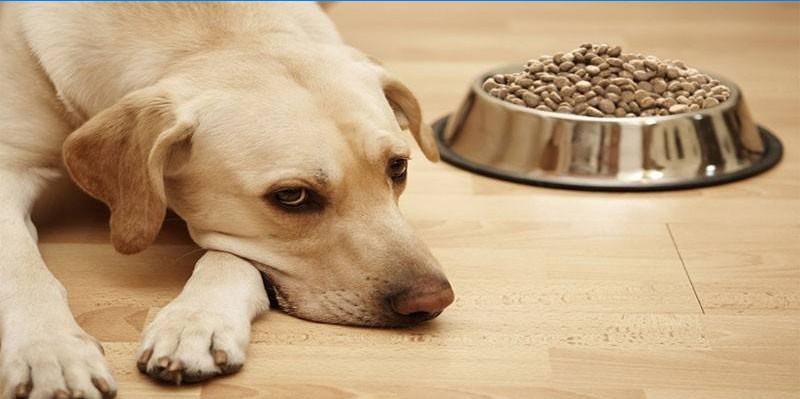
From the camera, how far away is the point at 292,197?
200cm

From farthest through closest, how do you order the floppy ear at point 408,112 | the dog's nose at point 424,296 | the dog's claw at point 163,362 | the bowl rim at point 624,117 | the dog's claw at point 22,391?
the bowl rim at point 624,117
the floppy ear at point 408,112
the dog's nose at point 424,296
the dog's claw at point 163,362
the dog's claw at point 22,391

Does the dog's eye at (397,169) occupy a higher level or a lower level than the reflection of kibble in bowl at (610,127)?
higher

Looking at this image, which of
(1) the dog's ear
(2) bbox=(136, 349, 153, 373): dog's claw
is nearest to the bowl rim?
(1) the dog's ear

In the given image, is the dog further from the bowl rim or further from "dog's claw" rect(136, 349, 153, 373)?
the bowl rim

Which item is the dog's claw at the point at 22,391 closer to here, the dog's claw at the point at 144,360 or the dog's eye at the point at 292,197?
the dog's claw at the point at 144,360

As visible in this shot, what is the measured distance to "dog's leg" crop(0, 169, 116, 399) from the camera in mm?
1693

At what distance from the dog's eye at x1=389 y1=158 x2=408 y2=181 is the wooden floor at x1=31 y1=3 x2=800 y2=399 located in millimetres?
271

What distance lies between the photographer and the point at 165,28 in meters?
2.26

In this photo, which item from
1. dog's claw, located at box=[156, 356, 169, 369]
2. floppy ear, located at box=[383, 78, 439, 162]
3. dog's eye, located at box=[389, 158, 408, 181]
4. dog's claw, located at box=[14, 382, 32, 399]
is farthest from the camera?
floppy ear, located at box=[383, 78, 439, 162]

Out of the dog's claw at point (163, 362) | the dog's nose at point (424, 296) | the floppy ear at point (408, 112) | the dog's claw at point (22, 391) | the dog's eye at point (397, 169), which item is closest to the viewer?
the dog's claw at point (22, 391)

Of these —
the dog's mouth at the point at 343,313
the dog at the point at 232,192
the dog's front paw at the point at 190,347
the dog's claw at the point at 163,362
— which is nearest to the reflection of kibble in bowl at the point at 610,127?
the dog at the point at 232,192

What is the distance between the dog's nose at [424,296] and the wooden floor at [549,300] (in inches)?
3.2

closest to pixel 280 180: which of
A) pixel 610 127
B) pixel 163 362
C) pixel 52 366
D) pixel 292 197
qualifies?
pixel 292 197

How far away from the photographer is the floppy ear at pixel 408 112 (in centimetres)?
238
